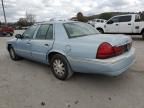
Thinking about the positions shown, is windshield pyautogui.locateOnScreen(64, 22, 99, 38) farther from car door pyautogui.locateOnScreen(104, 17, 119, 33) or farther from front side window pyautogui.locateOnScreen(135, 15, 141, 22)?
car door pyautogui.locateOnScreen(104, 17, 119, 33)

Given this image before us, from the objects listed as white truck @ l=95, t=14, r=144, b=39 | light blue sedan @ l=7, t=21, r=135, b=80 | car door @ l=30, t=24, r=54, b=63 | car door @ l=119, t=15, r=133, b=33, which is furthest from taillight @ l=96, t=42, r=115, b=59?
car door @ l=119, t=15, r=133, b=33

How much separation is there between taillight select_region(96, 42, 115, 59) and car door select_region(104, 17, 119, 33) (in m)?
9.93

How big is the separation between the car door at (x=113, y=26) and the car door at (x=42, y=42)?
8.96m

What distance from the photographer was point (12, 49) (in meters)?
6.85

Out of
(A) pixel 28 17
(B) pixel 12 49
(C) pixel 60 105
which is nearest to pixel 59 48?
(C) pixel 60 105

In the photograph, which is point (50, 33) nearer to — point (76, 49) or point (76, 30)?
point (76, 30)

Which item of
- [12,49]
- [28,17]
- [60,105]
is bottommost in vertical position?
[60,105]

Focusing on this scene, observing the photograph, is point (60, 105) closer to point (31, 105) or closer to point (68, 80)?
point (31, 105)

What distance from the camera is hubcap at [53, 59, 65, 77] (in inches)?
171

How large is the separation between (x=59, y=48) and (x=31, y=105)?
149cm

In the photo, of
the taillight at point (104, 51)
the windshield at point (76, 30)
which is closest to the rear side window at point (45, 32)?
the windshield at point (76, 30)

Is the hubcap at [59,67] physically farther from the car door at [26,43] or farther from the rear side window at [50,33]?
the car door at [26,43]

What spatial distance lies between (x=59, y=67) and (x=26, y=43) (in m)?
1.75

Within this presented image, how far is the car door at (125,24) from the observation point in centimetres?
1237
